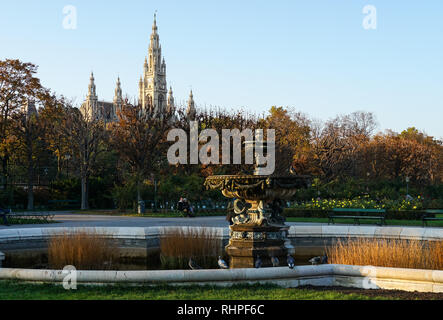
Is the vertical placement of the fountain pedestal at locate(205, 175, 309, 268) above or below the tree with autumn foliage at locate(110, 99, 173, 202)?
below

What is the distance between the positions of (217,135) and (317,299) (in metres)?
37.2

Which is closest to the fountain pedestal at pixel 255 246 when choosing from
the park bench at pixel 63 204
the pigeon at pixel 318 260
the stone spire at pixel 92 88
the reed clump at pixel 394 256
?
the pigeon at pixel 318 260

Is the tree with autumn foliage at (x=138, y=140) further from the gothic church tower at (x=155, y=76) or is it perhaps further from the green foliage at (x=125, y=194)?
the gothic church tower at (x=155, y=76)

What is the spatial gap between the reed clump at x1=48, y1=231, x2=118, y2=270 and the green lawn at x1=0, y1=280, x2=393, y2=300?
2.24m

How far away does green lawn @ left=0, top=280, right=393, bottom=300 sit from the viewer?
316 inches

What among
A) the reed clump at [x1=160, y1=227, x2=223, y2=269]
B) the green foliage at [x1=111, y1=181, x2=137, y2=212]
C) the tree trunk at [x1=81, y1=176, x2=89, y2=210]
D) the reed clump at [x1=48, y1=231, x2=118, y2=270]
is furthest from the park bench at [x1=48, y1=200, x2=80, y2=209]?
the reed clump at [x1=48, y1=231, x2=118, y2=270]

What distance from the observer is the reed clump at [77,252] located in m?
11.3

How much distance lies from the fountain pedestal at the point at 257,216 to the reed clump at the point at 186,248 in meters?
0.59

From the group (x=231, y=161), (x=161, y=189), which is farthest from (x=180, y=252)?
(x=231, y=161)

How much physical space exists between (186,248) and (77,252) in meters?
2.70

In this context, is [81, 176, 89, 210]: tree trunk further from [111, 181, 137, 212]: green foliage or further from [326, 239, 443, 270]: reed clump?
[326, 239, 443, 270]: reed clump

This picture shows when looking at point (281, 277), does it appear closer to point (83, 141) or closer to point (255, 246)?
point (255, 246)
